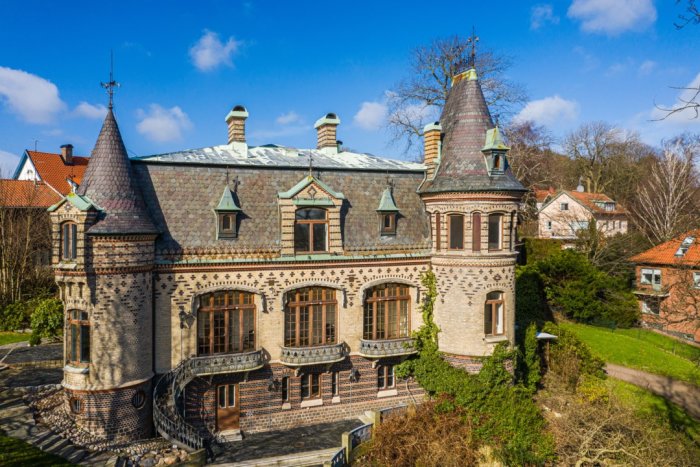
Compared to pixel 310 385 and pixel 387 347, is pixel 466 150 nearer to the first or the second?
pixel 387 347

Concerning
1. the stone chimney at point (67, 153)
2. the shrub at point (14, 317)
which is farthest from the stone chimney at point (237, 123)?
the stone chimney at point (67, 153)

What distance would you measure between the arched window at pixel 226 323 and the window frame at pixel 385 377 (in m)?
5.95

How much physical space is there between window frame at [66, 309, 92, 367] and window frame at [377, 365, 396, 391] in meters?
11.9

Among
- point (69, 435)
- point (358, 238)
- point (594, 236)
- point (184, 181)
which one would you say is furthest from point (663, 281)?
point (69, 435)

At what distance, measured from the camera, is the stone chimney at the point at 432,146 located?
2294 centimetres

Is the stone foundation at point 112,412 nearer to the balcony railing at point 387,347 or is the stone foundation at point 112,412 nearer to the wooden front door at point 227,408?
the wooden front door at point 227,408

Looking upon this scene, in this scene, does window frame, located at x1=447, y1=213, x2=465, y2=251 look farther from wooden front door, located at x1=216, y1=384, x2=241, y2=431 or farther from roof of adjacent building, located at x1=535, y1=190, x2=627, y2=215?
roof of adjacent building, located at x1=535, y1=190, x2=627, y2=215

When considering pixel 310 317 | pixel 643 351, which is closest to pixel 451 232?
pixel 310 317

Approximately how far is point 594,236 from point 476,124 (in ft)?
78.3

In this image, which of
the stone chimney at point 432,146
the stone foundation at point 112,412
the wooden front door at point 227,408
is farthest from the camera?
the stone chimney at point 432,146

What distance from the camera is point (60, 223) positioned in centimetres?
1812

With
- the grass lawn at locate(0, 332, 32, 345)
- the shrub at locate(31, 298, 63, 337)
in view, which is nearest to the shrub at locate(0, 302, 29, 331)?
the grass lawn at locate(0, 332, 32, 345)

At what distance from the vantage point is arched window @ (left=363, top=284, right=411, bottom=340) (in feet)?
72.0

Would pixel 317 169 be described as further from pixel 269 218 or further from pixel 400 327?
pixel 400 327
